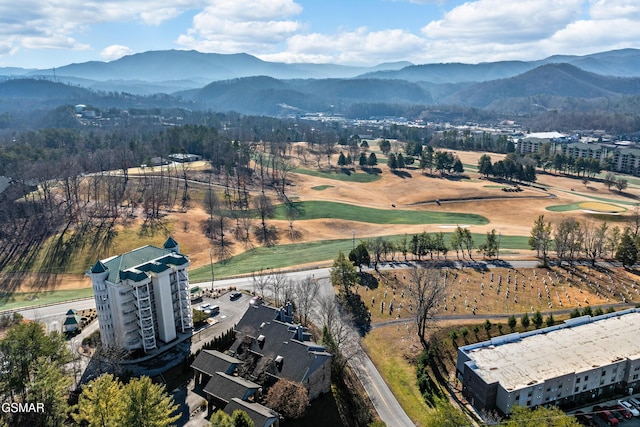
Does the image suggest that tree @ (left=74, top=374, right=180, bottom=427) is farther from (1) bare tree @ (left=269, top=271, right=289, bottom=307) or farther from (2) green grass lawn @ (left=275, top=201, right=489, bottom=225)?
(2) green grass lawn @ (left=275, top=201, right=489, bottom=225)

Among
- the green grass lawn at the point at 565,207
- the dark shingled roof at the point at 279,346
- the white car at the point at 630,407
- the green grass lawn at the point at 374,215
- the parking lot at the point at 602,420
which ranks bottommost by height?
the parking lot at the point at 602,420

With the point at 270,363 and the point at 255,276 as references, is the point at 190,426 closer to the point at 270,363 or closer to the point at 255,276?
the point at 270,363

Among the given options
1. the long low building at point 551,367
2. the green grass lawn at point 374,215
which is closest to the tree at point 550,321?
the long low building at point 551,367

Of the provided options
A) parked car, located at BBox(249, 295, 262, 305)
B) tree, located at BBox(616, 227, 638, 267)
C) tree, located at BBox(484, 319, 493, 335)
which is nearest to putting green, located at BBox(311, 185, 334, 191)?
parked car, located at BBox(249, 295, 262, 305)

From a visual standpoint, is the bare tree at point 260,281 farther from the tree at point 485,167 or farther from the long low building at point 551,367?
the tree at point 485,167

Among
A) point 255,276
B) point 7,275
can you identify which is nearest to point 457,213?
point 255,276

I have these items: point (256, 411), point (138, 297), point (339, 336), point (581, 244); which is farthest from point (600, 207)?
point (138, 297)

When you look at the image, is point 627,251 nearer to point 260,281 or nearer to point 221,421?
point 260,281
